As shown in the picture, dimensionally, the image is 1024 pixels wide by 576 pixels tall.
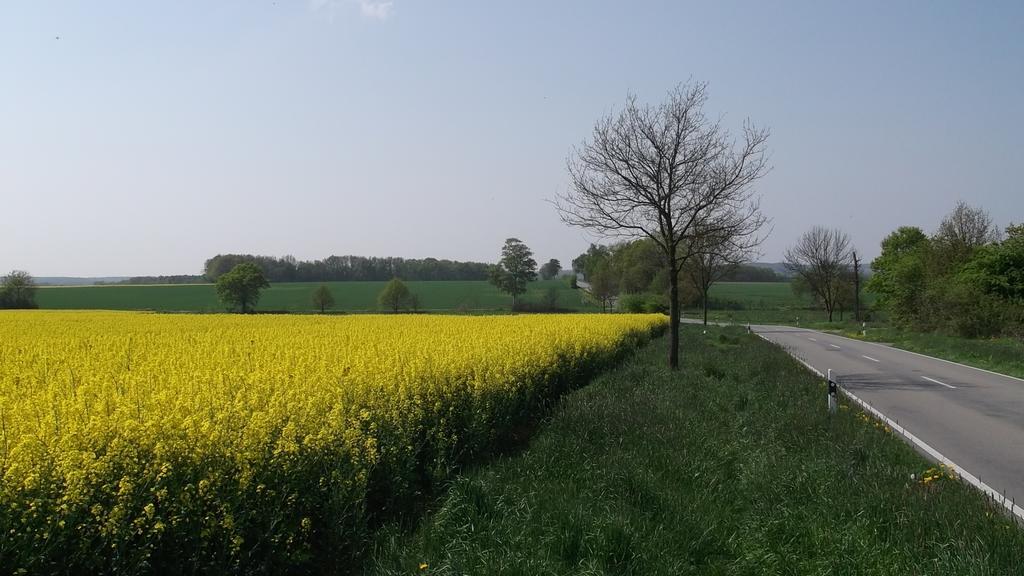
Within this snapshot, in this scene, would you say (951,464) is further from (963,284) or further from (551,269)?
(551,269)

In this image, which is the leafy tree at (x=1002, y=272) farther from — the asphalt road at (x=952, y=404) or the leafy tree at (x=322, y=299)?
the leafy tree at (x=322, y=299)

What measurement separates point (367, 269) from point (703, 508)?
104m

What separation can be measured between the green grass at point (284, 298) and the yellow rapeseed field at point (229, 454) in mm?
A: 51697

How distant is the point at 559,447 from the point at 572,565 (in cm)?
285

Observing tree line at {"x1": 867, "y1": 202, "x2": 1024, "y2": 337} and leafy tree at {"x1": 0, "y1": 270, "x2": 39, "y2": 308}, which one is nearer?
tree line at {"x1": 867, "y1": 202, "x2": 1024, "y2": 337}

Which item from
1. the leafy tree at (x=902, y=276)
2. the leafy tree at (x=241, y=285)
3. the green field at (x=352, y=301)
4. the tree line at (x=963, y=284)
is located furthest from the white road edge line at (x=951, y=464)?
the leafy tree at (x=241, y=285)

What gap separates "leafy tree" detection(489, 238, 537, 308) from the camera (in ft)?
233

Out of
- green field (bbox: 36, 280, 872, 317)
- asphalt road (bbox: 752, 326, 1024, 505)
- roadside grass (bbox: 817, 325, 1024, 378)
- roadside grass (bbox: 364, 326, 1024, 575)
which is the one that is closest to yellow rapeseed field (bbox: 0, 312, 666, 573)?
roadside grass (bbox: 364, 326, 1024, 575)

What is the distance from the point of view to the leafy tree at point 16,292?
4919cm

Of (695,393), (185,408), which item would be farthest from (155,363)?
(695,393)

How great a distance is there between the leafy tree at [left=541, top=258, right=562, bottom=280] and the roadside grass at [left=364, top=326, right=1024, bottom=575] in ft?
367

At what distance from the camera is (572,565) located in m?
4.58

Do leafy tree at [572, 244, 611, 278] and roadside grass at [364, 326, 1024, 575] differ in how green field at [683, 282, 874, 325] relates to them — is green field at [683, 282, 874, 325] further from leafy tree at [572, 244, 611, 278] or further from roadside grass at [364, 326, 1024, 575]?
roadside grass at [364, 326, 1024, 575]

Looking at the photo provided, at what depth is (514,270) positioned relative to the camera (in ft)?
234
